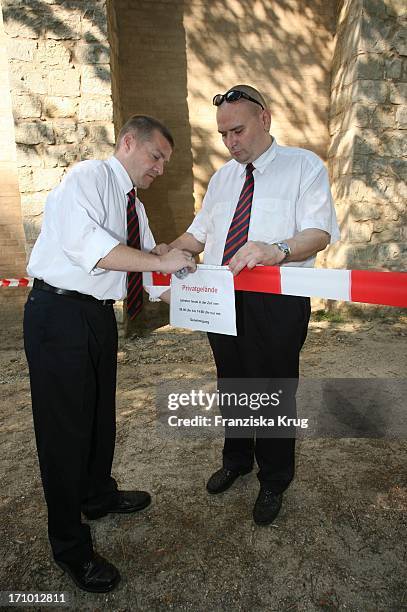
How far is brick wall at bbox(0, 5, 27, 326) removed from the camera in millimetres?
5949

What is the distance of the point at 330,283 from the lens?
7.00 ft

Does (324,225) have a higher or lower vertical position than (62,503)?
higher

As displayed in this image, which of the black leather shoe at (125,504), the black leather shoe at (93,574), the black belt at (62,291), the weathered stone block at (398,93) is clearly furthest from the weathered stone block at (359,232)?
the black leather shoe at (93,574)

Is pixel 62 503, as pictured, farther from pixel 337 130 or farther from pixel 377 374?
pixel 337 130

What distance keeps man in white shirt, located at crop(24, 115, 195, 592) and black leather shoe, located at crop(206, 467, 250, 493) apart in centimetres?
86

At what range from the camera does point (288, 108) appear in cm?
697

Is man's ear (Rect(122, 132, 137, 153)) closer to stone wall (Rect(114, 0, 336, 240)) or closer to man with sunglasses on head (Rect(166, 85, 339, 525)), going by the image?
man with sunglasses on head (Rect(166, 85, 339, 525))

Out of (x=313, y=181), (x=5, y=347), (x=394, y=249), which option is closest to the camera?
(x=313, y=181)

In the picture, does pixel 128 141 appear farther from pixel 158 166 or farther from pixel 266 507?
pixel 266 507

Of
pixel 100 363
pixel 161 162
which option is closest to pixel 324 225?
pixel 161 162

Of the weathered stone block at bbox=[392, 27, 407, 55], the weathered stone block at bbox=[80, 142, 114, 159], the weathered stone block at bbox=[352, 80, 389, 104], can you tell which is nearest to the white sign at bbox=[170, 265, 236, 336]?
the weathered stone block at bbox=[80, 142, 114, 159]

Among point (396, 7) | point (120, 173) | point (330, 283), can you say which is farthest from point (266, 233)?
point (396, 7)

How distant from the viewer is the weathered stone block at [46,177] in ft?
17.6

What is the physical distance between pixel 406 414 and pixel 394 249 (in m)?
3.72
